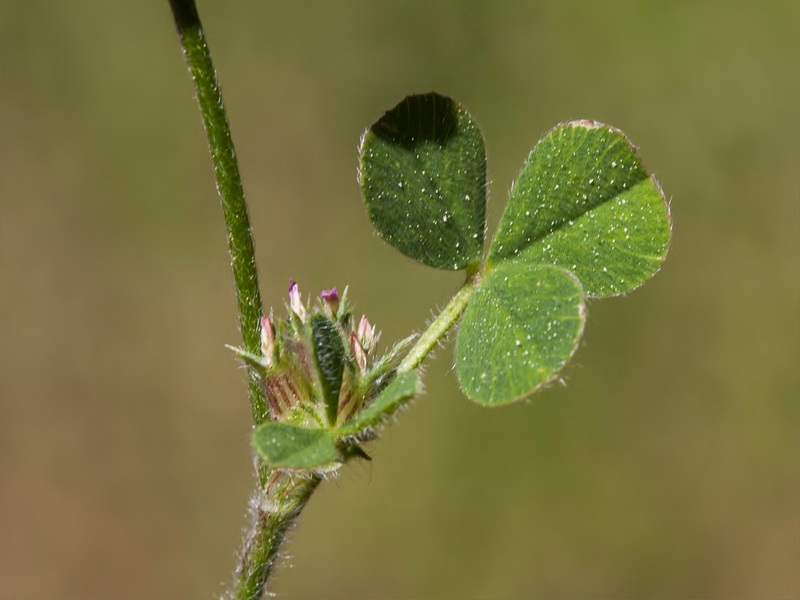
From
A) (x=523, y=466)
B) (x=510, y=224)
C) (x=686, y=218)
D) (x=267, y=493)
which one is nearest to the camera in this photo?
(x=267, y=493)

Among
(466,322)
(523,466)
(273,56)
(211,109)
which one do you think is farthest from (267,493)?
(273,56)

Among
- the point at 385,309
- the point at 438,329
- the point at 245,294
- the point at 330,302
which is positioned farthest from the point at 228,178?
the point at 385,309

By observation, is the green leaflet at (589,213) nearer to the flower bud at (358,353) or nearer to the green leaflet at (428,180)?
the green leaflet at (428,180)

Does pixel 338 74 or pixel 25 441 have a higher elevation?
pixel 338 74

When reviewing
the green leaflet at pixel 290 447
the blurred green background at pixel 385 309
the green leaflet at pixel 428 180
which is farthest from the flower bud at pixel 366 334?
the blurred green background at pixel 385 309

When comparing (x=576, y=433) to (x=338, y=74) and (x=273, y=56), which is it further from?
(x=273, y=56)

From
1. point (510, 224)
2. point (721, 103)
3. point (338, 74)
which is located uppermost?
point (338, 74)
